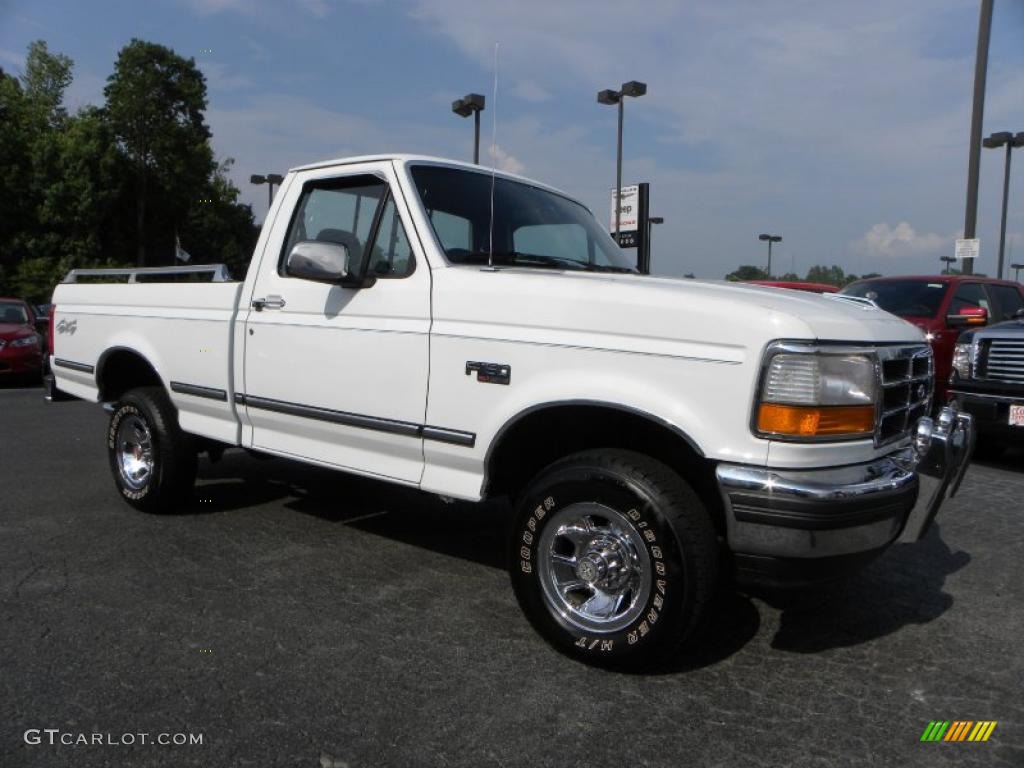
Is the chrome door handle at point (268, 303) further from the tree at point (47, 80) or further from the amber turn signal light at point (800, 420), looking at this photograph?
the tree at point (47, 80)

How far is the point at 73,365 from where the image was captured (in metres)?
5.64

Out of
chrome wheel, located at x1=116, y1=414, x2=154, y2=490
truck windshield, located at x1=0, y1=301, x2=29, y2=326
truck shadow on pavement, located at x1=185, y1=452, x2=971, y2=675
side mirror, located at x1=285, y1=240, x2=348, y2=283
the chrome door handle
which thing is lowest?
truck shadow on pavement, located at x1=185, y1=452, x2=971, y2=675

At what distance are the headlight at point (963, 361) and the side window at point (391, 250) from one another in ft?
19.2

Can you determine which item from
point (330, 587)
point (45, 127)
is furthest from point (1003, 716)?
point (45, 127)

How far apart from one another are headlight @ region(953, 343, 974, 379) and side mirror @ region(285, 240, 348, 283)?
241 inches

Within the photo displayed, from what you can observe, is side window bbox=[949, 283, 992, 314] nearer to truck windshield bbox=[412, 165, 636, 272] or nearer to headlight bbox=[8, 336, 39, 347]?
truck windshield bbox=[412, 165, 636, 272]

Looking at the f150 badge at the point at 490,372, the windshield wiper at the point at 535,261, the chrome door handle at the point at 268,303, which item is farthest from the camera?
the chrome door handle at the point at 268,303

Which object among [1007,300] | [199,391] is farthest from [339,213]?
[1007,300]

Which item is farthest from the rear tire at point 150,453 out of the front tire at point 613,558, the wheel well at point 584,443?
the front tire at point 613,558

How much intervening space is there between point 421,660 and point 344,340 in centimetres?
151

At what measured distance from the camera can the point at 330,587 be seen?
3814 millimetres

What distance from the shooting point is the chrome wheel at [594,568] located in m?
2.95

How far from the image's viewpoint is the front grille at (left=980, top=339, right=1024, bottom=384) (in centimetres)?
690

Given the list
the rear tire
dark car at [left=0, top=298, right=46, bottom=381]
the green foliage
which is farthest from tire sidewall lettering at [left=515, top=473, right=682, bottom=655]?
the green foliage
